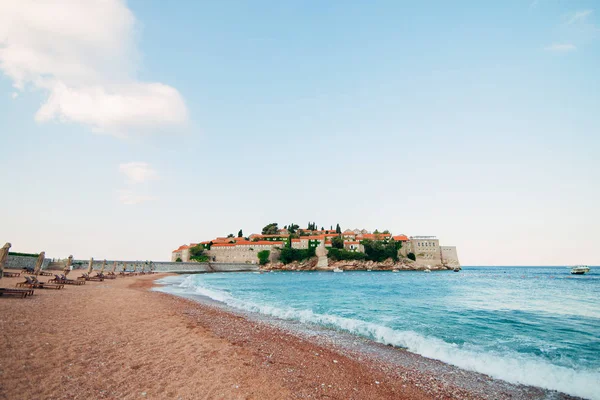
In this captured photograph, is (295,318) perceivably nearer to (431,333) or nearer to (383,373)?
(431,333)

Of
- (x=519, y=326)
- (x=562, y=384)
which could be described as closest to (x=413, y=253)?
(x=519, y=326)

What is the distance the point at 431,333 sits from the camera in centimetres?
1252

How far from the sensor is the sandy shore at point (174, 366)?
5629 millimetres

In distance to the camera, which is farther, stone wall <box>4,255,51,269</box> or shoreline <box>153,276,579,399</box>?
stone wall <box>4,255,51,269</box>

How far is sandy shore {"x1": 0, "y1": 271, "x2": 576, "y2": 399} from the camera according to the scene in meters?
5.63

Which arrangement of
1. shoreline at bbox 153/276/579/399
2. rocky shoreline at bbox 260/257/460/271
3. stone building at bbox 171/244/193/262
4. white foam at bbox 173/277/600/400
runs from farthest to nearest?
stone building at bbox 171/244/193/262, rocky shoreline at bbox 260/257/460/271, white foam at bbox 173/277/600/400, shoreline at bbox 153/276/579/399

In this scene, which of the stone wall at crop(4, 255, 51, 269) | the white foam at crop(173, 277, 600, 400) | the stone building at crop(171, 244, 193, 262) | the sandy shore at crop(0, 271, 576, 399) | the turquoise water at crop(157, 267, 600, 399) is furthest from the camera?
the stone building at crop(171, 244, 193, 262)

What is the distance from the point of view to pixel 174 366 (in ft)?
22.8

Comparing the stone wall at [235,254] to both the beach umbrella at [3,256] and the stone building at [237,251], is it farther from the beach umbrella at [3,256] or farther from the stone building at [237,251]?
the beach umbrella at [3,256]

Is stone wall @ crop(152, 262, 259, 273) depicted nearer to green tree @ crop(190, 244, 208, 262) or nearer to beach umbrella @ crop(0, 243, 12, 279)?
green tree @ crop(190, 244, 208, 262)

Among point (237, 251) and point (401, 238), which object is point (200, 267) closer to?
point (237, 251)

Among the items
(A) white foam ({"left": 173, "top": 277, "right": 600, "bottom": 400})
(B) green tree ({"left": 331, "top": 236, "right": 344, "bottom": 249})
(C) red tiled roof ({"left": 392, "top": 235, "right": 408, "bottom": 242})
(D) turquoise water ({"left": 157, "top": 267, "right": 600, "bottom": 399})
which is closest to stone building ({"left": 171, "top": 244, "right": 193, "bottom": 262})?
(B) green tree ({"left": 331, "top": 236, "right": 344, "bottom": 249})

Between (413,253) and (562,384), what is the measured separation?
115m

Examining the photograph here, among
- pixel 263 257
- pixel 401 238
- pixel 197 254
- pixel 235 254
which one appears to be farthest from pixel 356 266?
pixel 197 254
